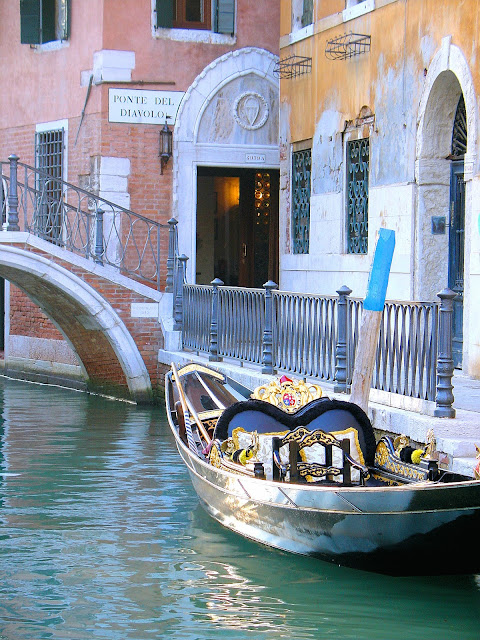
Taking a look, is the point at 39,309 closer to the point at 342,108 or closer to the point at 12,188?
the point at 12,188

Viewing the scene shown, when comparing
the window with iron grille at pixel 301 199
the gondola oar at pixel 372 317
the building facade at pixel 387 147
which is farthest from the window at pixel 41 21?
the gondola oar at pixel 372 317

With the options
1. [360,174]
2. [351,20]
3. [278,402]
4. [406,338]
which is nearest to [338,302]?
[406,338]

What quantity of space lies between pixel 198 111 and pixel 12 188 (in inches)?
115

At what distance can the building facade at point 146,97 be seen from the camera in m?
14.5

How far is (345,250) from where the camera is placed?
12.8m

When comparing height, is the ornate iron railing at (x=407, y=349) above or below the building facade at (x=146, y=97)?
below

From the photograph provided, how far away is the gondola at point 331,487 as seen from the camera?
6.07 metres

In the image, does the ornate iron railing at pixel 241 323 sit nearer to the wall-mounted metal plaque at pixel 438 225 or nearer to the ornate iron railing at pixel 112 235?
the wall-mounted metal plaque at pixel 438 225

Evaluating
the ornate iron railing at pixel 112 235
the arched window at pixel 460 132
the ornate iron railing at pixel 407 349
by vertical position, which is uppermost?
the arched window at pixel 460 132

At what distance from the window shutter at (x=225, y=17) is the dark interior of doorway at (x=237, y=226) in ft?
6.62

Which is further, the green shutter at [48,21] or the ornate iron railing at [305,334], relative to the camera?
the green shutter at [48,21]

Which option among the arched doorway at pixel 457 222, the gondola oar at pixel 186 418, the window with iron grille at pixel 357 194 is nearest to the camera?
the gondola oar at pixel 186 418

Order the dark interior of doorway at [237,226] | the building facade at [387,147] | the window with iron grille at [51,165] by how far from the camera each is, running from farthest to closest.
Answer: the dark interior of doorway at [237,226], the window with iron grille at [51,165], the building facade at [387,147]

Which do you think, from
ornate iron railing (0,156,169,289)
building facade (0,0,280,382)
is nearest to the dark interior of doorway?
building facade (0,0,280,382)
